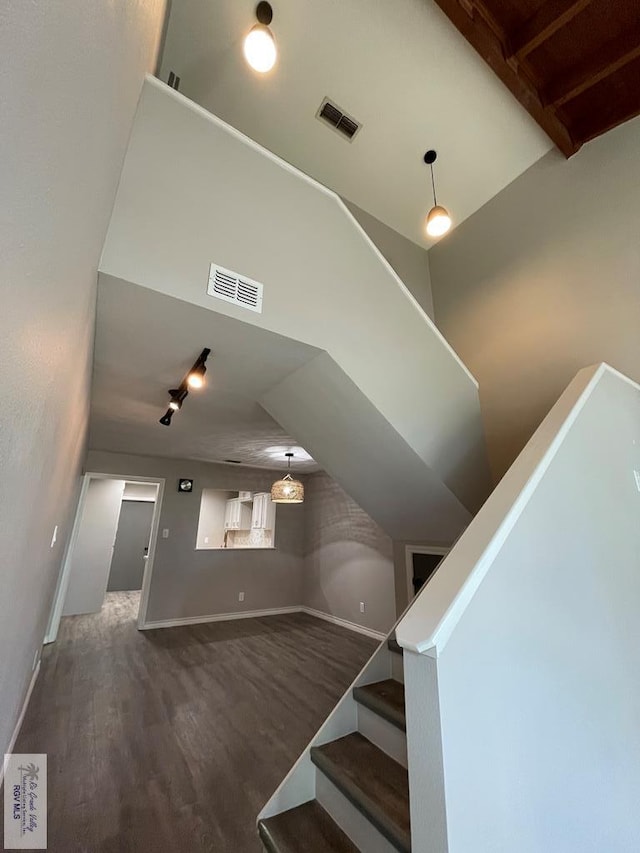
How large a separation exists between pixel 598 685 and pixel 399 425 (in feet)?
5.02

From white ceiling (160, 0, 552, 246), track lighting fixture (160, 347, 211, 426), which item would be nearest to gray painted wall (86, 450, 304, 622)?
track lighting fixture (160, 347, 211, 426)

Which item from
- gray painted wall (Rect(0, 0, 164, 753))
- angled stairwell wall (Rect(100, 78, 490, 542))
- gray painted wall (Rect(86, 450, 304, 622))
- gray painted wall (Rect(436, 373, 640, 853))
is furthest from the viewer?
gray painted wall (Rect(86, 450, 304, 622))

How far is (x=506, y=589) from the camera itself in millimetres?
1046

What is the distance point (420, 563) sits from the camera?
11.4 ft

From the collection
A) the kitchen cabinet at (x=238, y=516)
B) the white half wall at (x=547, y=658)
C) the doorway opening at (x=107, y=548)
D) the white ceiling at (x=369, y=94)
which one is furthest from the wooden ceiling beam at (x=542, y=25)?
the kitchen cabinet at (x=238, y=516)

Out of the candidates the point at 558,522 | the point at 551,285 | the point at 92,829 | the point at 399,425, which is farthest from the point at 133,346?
the point at 551,285

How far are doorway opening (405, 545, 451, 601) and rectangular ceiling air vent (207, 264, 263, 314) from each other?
284 cm

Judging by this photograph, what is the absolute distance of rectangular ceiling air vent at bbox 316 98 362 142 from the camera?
2.73m

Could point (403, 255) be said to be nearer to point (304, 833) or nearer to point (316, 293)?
point (316, 293)

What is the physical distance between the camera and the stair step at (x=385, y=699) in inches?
64.1

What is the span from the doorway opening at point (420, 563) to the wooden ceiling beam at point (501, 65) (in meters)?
3.64

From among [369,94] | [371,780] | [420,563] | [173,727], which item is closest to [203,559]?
[173,727]

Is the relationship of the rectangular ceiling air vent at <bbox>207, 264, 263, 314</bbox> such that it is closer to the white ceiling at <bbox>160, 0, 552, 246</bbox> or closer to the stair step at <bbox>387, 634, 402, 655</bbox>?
the white ceiling at <bbox>160, 0, 552, 246</bbox>

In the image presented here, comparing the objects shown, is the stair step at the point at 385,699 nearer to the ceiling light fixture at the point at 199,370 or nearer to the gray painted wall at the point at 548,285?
the gray painted wall at the point at 548,285
